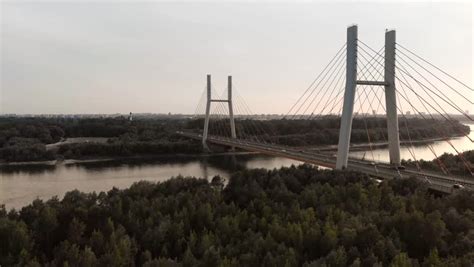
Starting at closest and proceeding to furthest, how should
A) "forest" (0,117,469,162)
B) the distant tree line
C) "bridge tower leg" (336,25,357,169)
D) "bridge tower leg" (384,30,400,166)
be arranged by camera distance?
"bridge tower leg" (336,25,357,169) → "bridge tower leg" (384,30,400,166) → the distant tree line → "forest" (0,117,469,162)

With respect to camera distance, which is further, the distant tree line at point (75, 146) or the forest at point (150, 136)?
the forest at point (150, 136)

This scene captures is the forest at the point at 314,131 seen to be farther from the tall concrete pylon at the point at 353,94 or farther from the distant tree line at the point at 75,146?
the tall concrete pylon at the point at 353,94

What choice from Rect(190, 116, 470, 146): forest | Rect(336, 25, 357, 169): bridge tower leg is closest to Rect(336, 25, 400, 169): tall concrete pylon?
Rect(336, 25, 357, 169): bridge tower leg

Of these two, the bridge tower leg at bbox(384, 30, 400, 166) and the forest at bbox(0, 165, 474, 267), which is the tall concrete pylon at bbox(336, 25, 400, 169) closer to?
the bridge tower leg at bbox(384, 30, 400, 166)

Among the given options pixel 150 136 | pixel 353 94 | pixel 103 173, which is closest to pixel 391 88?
pixel 353 94

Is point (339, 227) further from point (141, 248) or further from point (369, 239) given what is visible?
point (141, 248)

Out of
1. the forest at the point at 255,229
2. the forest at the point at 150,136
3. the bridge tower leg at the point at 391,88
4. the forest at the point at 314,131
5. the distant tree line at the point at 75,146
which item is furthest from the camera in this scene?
the forest at the point at 314,131

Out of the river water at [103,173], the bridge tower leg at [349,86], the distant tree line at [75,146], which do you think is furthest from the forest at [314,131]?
the bridge tower leg at [349,86]

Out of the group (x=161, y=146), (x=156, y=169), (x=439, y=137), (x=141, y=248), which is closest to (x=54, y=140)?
(x=161, y=146)
